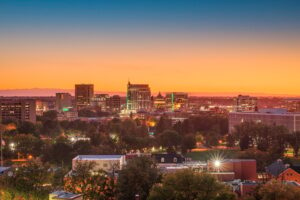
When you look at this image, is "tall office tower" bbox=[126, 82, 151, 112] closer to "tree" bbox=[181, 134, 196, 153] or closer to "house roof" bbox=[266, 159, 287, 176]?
"tree" bbox=[181, 134, 196, 153]

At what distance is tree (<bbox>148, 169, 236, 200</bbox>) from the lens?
68.4ft

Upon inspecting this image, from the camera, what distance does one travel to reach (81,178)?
2586 cm

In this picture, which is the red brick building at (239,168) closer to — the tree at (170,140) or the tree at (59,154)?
the tree at (59,154)

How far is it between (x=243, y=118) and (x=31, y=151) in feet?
146

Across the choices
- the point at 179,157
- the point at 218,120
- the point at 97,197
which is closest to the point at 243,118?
the point at 218,120

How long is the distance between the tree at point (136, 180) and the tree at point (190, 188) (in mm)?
4492

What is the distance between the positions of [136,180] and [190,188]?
564 centimetres

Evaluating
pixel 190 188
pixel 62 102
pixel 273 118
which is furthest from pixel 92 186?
pixel 62 102

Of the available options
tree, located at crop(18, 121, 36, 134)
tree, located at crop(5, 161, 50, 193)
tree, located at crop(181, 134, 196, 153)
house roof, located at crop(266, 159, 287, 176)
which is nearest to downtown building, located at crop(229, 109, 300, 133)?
tree, located at crop(181, 134, 196, 153)

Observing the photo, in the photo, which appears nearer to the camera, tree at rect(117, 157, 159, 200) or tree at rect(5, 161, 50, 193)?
tree at rect(5, 161, 50, 193)

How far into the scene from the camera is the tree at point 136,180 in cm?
2559

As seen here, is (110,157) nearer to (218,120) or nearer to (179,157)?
(179,157)

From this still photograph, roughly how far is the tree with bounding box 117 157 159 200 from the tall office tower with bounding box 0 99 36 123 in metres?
76.0

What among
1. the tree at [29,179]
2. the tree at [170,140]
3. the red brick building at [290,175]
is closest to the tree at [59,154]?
the tree at [170,140]
